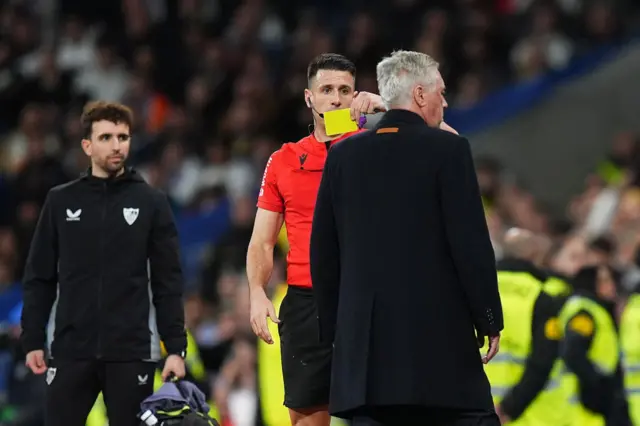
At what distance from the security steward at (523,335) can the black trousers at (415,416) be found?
3157 millimetres

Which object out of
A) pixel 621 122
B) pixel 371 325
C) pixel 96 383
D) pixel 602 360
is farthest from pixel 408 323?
pixel 621 122

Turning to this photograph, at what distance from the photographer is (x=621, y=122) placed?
52.1 feet

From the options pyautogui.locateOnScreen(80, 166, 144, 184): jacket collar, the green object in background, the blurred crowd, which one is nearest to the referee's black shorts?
pyautogui.locateOnScreen(80, 166, 144, 184): jacket collar

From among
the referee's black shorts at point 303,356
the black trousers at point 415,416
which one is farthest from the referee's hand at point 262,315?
the black trousers at point 415,416

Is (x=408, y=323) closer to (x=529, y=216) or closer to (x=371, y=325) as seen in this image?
(x=371, y=325)

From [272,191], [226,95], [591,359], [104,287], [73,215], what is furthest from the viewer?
[226,95]

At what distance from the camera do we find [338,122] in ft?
23.3

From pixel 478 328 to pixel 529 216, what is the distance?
27.8ft

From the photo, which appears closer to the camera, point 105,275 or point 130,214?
point 105,275

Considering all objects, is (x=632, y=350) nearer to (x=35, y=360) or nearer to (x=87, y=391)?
(x=87, y=391)

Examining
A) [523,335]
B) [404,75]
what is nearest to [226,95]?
[523,335]

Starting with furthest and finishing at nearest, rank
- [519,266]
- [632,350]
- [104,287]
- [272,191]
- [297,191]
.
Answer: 1. [632,350]
2. [519,266]
3. [104,287]
4. [272,191]
5. [297,191]

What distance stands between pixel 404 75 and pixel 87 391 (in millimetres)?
2654

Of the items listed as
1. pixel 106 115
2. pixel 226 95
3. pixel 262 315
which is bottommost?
pixel 262 315
